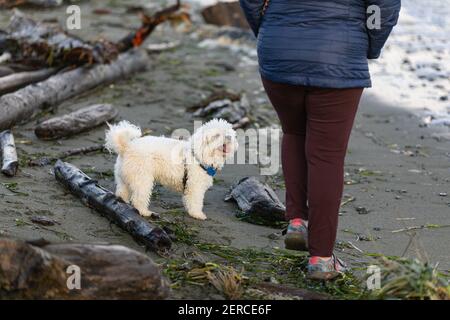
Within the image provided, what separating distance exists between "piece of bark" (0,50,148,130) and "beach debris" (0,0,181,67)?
0.17m

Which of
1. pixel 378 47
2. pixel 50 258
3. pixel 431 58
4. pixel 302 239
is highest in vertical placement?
pixel 378 47

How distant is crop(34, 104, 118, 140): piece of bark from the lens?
784cm

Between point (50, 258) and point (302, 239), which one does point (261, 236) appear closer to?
point (302, 239)

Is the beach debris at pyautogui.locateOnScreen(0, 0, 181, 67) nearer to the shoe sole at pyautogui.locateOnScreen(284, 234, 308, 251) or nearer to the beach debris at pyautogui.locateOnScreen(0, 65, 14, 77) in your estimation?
the beach debris at pyautogui.locateOnScreen(0, 65, 14, 77)

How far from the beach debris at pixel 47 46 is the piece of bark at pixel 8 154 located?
9.50 ft

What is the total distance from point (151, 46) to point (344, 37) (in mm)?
9146

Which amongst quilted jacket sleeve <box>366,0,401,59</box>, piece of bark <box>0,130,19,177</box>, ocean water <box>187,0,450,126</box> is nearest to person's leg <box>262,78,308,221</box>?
quilted jacket sleeve <box>366,0,401,59</box>

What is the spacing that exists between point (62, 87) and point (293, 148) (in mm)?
5059

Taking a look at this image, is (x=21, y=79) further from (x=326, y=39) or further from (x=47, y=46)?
(x=326, y=39)

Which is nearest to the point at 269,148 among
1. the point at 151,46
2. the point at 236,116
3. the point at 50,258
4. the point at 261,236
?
the point at 236,116

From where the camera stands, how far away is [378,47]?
4723mm

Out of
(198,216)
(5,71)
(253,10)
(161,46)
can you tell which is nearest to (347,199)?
(198,216)

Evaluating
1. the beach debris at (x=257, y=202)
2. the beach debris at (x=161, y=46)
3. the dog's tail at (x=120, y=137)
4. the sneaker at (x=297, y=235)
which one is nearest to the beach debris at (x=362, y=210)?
the beach debris at (x=257, y=202)

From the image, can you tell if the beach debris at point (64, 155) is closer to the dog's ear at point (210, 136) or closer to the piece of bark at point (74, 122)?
the piece of bark at point (74, 122)
